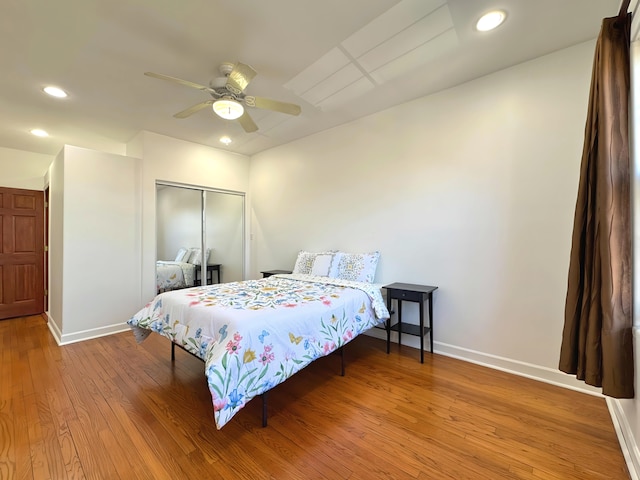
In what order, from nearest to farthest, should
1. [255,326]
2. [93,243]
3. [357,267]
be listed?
[255,326]
[357,267]
[93,243]

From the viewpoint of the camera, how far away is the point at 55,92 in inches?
111

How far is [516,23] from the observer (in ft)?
6.43

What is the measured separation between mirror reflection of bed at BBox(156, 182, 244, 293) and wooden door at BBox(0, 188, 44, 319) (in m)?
2.29

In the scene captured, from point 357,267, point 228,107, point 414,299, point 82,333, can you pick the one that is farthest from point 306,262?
point 82,333

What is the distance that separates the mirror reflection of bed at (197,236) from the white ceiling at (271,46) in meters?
1.42

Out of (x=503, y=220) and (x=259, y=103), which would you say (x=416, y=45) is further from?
(x=503, y=220)

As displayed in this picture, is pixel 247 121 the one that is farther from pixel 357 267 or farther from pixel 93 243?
pixel 93 243

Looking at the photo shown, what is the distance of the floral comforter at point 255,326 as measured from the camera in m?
1.61

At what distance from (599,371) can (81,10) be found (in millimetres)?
3908

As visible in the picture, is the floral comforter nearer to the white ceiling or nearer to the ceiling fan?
the ceiling fan

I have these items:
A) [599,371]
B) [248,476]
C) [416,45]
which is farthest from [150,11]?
[599,371]

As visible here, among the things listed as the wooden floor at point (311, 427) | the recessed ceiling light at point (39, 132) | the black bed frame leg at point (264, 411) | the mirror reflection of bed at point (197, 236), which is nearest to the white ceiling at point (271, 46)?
the recessed ceiling light at point (39, 132)

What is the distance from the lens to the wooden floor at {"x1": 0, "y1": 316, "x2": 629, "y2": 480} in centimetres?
147

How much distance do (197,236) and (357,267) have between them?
2.82 meters
